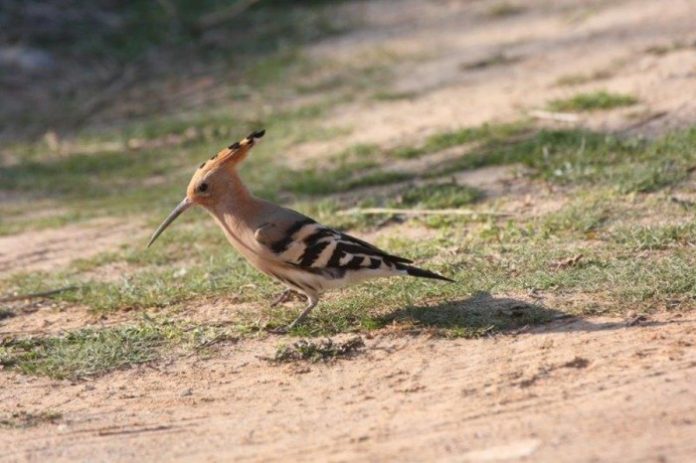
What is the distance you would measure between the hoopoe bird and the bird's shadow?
0.15 metres

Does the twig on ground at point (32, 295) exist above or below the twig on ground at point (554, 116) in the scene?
above

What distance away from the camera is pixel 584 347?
13.8 feet

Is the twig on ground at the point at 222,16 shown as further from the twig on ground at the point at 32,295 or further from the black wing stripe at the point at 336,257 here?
the black wing stripe at the point at 336,257

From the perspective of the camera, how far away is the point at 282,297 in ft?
16.7

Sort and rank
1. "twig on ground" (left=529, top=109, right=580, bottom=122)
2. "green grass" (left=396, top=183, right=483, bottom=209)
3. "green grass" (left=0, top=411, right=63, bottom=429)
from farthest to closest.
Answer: "twig on ground" (left=529, top=109, right=580, bottom=122), "green grass" (left=396, top=183, right=483, bottom=209), "green grass" (left=0, top=411, right=63, bottom=429)

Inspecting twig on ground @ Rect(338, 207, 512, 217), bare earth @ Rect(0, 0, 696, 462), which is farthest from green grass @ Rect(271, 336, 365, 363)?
twig on ground @ Rect(338, 207, 512, 217)

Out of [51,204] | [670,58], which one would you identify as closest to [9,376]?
[51,204]

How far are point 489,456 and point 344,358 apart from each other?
99 centimetres

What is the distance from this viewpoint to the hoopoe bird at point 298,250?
15.3 ft

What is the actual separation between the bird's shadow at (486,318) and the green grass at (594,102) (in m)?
2.92

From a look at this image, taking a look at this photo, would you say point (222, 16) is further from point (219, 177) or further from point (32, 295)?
point (219, 177)

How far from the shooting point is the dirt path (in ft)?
11.6

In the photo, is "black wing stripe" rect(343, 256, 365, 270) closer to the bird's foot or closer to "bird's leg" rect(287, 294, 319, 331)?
"bird's leg" rect(287, 294, 319, 331)

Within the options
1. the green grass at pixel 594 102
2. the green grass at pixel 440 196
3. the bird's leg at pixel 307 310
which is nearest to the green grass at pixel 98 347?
the bird's leg at pixel 307 310
